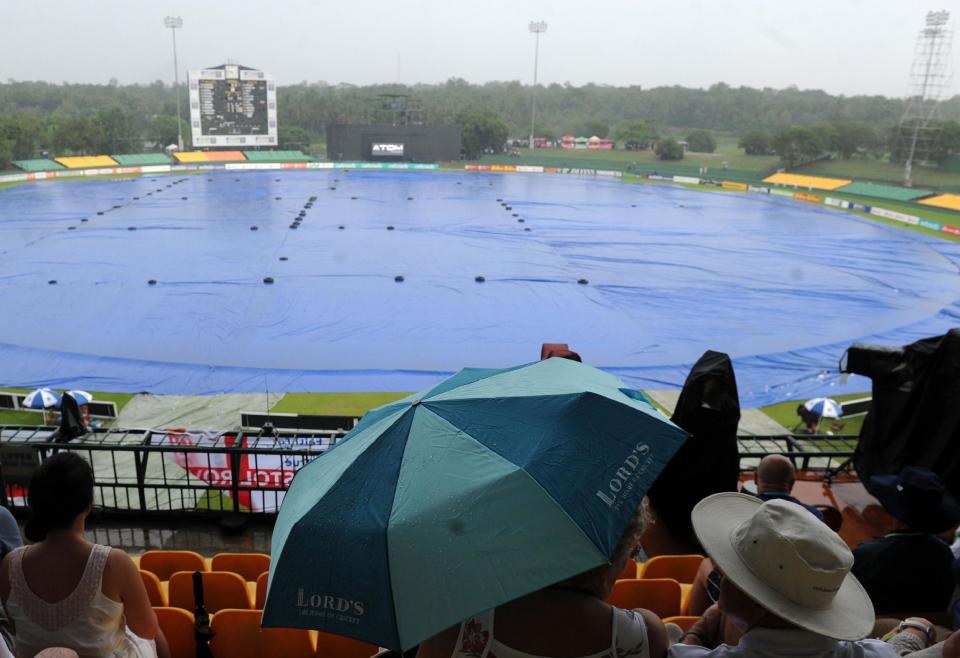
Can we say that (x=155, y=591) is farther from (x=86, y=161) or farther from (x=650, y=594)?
(x=86, y=161)

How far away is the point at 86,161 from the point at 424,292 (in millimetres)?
49931

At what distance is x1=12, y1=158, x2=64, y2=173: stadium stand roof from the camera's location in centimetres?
5353

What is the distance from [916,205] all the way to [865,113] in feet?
274

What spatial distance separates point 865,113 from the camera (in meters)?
117

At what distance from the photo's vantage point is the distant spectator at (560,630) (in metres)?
1.78

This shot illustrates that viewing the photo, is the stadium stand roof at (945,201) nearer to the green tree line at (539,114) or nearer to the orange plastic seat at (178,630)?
the green tree line at (539,114)

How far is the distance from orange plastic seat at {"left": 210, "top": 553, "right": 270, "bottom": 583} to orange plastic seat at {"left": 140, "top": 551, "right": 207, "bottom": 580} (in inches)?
5.9

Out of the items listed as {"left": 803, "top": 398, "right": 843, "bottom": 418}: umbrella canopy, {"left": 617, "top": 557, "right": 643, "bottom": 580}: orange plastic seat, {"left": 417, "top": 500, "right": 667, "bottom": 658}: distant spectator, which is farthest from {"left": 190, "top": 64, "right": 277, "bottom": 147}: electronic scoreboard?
{"left": 417, "top": 500, "right": 667, "bottom": 658}: distant spectator

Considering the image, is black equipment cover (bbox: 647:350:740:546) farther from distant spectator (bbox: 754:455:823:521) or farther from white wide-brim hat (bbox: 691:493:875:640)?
white wide-brim hat (bbox: 691:493:875:640)

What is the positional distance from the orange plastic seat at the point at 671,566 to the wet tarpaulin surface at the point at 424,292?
1018 centimetres

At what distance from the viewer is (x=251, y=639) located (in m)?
3.41

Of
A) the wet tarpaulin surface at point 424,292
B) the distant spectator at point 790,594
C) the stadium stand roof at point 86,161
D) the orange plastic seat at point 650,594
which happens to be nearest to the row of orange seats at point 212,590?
the orange plastic seat at point 650,594

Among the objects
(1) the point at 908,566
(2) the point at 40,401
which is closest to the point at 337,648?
(1) the point at 908,566

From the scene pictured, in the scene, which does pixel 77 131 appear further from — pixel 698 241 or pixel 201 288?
pixel 698 241
